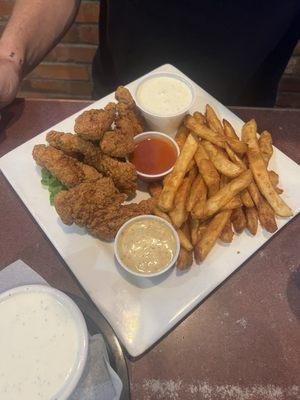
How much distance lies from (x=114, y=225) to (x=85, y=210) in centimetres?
14

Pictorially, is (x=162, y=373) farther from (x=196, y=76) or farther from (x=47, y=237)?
(x=196, y=76)

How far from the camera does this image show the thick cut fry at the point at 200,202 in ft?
5.03

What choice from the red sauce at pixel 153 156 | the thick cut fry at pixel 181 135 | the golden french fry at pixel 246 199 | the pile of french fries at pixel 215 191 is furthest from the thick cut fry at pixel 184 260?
the thick cut fry at pixel 181 135

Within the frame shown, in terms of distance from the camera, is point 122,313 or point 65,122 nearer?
point 122,313

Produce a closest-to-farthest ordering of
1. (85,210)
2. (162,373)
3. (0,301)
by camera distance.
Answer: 1. (0,301)
2. (162,373)
3. (85,210)

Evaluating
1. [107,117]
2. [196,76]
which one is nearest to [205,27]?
[196,76]

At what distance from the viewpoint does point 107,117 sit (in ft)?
5.57

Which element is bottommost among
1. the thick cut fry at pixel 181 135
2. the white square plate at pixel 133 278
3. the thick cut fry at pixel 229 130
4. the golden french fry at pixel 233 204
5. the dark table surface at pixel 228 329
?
the dark table surface at pixel 228 329

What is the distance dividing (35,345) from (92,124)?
0.98 m

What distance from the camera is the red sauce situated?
178cm

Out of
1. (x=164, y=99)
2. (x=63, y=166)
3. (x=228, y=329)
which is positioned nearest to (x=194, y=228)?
(x=228, y=329)

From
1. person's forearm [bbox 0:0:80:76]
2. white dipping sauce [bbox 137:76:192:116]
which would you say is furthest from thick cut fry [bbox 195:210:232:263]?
person's forearm [bbox 0:0:80:76]

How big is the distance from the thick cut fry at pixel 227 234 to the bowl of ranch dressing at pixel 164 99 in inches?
26.0

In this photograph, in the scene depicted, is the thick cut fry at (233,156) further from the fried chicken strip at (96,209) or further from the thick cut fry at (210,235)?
the fried chicken strip at (96,209)
